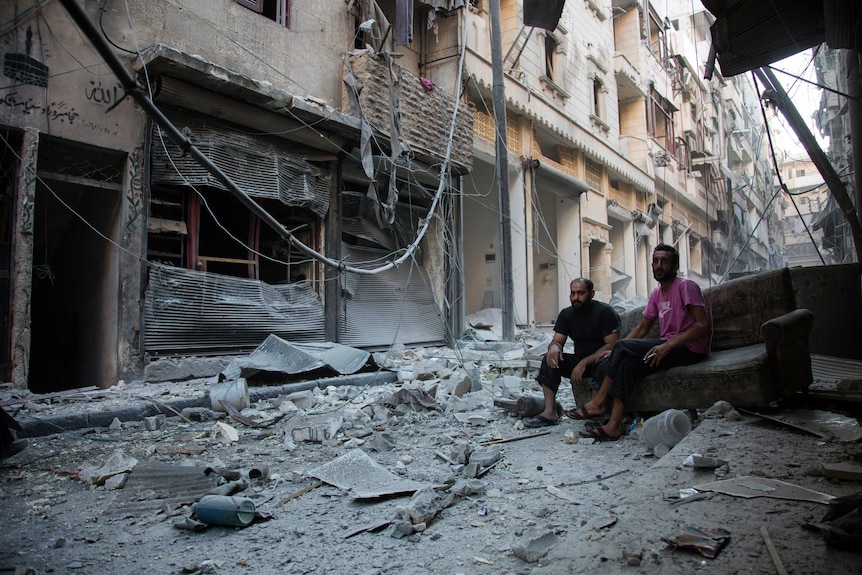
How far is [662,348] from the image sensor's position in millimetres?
3938

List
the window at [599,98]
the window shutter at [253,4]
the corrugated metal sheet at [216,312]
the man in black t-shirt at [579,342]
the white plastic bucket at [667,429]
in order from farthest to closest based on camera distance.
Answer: the window at [599,98] → the window shutter at [253,4] → the corrugated metal sheet at [216,312] → the man in black t-shirt at [579,342] → the white plastic bucket at [667,429]

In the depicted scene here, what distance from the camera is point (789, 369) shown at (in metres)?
3.71

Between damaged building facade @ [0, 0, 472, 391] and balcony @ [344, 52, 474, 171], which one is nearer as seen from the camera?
damaged building facade @ [0, 0, 472, 391]


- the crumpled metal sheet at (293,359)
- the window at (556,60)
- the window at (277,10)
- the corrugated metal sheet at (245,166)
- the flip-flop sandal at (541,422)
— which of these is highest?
the window at (556,60)

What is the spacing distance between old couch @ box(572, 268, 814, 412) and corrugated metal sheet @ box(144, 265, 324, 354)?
4633mm

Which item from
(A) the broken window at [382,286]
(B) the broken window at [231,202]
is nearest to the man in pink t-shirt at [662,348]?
(B) the broken window at [231,202]

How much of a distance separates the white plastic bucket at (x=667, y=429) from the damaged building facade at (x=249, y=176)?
2.74 m

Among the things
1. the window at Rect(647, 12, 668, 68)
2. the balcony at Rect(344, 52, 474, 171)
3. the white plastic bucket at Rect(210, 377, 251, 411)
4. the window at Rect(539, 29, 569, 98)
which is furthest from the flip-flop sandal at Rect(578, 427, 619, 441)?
the window at Rect(647, 12, 668, 68)

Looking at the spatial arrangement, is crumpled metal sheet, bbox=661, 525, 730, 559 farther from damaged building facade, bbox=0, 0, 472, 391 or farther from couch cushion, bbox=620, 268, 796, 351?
damaged building facade, bbox=0, 0, 472, 391

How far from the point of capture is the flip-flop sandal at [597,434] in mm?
3939

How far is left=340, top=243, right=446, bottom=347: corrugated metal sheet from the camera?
29.9ft

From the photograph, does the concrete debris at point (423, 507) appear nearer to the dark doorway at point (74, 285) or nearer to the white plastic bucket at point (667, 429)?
the white plastic bucket at point (667, 429)

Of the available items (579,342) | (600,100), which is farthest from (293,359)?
(600,100)

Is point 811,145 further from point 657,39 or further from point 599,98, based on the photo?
point 657,39
